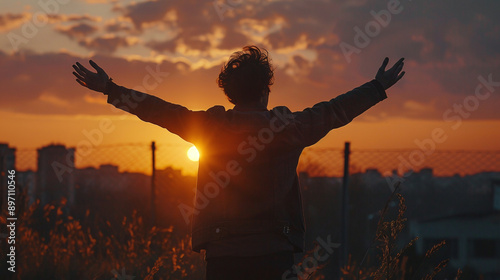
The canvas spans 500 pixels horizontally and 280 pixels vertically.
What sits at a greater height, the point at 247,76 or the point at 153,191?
the point at 247,76

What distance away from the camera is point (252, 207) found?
314 cm

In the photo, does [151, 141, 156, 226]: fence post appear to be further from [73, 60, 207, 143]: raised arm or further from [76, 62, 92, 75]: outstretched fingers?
[73, 60, 207, 143]: raised arm

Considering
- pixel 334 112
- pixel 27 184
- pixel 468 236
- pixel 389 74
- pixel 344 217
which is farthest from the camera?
pixel 468 236

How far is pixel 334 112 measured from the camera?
3322 millimetres

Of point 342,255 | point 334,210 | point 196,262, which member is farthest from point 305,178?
point 196,262

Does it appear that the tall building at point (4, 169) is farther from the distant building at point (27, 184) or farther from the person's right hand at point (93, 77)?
the person's right hand at point (93, 77)

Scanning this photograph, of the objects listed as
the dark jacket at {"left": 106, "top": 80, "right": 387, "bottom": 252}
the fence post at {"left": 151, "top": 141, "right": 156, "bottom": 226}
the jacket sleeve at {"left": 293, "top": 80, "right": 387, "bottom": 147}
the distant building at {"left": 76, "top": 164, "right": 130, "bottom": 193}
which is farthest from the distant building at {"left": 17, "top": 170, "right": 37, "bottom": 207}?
the jacket sleeve at {"left": 293, "top": 80, "right": 387, "bottom": 147}

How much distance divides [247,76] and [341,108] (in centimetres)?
54

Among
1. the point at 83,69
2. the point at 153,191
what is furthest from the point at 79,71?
the point at 153,191

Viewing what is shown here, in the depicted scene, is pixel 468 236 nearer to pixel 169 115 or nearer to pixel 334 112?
pixel 334 112

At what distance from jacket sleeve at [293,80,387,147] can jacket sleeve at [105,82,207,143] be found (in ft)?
1.72

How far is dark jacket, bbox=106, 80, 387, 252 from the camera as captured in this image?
3143 millimetres

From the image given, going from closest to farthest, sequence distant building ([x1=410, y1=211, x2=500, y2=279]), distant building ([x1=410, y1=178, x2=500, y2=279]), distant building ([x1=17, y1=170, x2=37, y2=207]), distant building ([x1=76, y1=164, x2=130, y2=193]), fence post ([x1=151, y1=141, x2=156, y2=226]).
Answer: distant building ([x1=17, y1=170, x2=37, y2=207]), fence post ([x1=151, y1=141, x2=156, y2=226]), distant building ([x1=76, y1=164, x2=130, y2=193]), distant building ([x1=410, y1=178, x2=500, y2=279]), distant building ([x1=410, y1=211, x2=500, y2=279])

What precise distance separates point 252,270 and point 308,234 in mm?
7557
